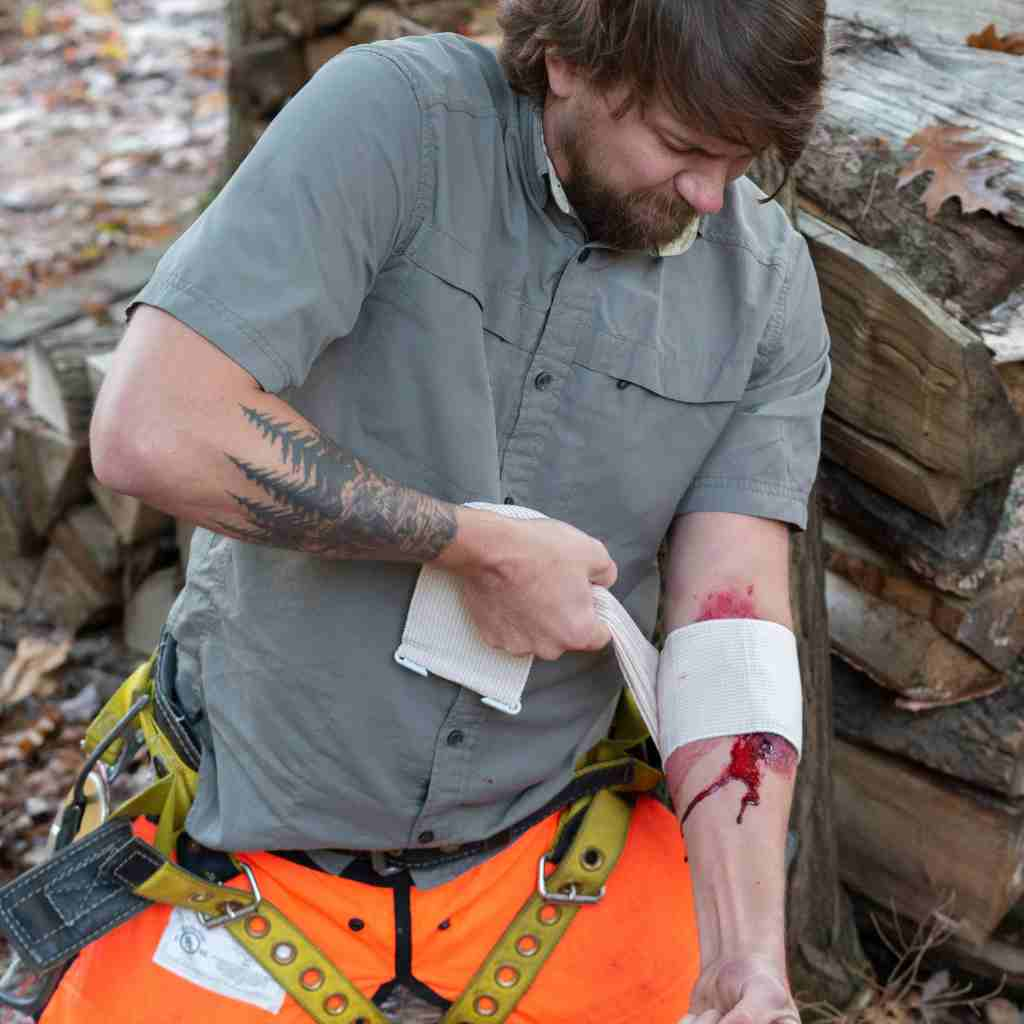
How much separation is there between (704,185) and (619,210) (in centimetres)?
13

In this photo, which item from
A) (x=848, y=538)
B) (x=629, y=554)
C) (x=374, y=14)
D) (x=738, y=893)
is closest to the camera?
(x=738, y=893)

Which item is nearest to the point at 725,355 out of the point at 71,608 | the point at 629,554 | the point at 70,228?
the point at 629,554

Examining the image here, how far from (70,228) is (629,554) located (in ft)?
17.8

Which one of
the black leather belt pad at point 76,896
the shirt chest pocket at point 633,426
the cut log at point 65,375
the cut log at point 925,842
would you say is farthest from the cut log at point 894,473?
the cut log at point 65,375

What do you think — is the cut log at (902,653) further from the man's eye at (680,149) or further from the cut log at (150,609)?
the cut log at (150,609)

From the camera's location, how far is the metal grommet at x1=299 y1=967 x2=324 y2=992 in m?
2.17

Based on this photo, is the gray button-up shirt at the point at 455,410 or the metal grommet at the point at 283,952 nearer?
the gray button-up shirt at the point at 455,410

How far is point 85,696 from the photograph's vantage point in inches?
177

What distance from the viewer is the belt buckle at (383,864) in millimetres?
2260

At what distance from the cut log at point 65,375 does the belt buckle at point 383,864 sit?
2.74 metres

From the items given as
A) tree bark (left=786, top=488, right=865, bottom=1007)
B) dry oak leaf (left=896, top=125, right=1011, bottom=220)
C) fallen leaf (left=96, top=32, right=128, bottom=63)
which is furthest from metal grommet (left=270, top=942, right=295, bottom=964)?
fallen leaf (left=96, top=32, right=128, bottom=63)

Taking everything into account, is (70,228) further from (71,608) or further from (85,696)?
(85,696)

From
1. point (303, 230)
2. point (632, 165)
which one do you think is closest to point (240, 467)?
point (303, 230)

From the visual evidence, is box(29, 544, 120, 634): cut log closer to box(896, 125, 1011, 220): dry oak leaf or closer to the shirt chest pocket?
the shirt chest pocket
